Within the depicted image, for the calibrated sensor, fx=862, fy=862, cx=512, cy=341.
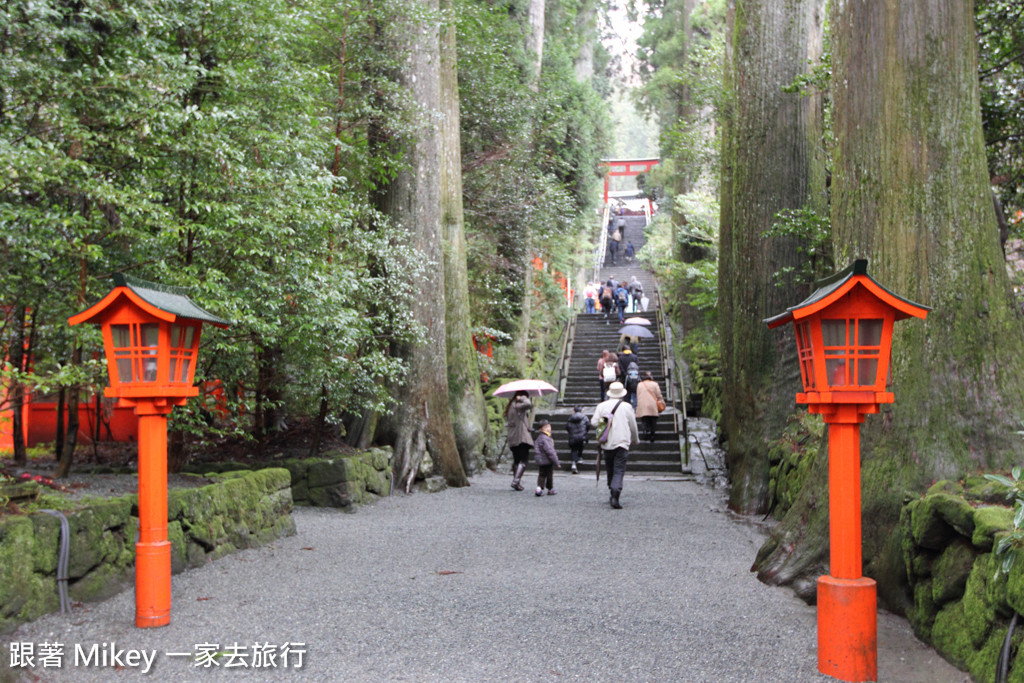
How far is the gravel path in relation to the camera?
14.8 ft

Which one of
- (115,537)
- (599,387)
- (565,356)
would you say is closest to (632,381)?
(599,387)

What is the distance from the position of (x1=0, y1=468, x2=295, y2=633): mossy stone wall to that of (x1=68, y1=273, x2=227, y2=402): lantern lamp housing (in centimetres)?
91

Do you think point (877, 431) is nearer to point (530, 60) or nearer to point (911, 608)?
point (911, 608)

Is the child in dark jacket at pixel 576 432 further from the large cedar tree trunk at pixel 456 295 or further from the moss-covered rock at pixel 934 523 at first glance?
the moss-covered rock at pixel 934 523

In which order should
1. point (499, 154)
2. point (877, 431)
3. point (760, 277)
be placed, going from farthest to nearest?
1. point (499, 154)
2. point (760, 277)
3. point (877, 431)

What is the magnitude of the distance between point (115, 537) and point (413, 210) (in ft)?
24.4

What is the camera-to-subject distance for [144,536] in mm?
5203

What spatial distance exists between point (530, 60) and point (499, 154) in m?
3.94

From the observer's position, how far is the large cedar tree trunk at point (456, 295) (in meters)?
13.9

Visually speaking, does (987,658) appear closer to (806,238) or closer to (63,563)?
(63,563)

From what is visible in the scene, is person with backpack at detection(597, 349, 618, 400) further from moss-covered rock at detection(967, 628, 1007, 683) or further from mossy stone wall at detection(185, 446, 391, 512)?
moss-covered rock at detection(967, 628, 1007, 683)

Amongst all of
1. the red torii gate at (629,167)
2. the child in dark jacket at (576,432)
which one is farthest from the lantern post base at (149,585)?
the red torii gate at (629,167)

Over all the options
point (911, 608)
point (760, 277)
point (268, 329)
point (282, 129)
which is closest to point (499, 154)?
point (760, 277)

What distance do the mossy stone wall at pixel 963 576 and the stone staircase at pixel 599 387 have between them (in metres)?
9.06
